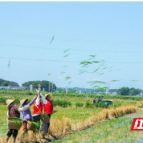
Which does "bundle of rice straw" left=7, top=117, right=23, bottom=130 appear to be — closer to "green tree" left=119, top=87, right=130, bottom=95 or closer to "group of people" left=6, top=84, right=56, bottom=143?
"group of people" left=6, top=84, right=56, bottom=143

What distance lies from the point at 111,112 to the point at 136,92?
108882 mm

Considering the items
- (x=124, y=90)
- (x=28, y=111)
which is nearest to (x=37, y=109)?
(x=28, y=111)

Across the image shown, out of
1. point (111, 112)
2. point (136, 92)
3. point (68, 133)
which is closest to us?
point (68, 133)

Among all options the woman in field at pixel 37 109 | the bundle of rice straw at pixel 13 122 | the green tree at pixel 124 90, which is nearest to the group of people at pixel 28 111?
the woman in field at pixel 37 109

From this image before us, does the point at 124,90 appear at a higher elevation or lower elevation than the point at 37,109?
higher

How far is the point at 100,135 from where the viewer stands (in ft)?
40.9

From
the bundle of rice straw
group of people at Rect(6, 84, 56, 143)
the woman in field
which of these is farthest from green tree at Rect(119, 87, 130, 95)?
the bundle of rice straw

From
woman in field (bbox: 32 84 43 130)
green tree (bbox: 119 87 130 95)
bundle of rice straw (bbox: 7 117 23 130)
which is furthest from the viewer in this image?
green tree (bbox: 119 87 130 95)

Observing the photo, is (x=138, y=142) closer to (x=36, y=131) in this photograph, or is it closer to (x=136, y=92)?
(x=36, y=131)

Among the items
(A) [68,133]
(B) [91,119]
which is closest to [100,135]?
(A) [68,133]

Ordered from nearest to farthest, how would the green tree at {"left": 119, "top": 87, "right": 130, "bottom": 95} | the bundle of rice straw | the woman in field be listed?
1. the bundle of rice straw
2. the woman in field
3. the green tree at {"left": 119, "top": 87, "right": 130, "bottom": 95}

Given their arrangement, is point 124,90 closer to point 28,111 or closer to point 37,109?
point 37,109

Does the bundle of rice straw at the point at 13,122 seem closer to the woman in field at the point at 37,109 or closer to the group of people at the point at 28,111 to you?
the group of people at the point at 28,111

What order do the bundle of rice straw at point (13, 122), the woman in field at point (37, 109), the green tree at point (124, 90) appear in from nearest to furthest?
the bundle of rice straw at point (13, 122) → the woman in field at point (37, 109) → the green tree at point (124, 90)
